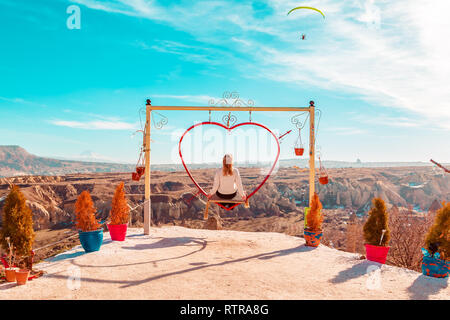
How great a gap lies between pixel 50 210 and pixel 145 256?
54101 mm

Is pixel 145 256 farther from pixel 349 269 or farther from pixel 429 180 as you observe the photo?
pixel 429 180

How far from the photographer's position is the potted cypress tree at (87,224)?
718 centimetres

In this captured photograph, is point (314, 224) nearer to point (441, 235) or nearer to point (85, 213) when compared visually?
point (441, 235)

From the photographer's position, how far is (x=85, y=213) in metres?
7.18

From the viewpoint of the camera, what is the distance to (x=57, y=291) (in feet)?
16.6

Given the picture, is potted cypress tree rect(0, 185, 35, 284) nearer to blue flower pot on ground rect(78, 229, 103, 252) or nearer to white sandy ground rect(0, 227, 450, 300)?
white sandy ground rect(0, 227, 450, 300)

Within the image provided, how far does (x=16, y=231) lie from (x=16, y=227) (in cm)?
7

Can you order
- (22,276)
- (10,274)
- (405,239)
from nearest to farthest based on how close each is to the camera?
(22,276) < (10,274) < (405,239)

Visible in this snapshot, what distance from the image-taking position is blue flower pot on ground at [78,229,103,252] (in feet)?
23.9

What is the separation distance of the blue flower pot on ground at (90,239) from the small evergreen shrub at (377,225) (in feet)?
21.3

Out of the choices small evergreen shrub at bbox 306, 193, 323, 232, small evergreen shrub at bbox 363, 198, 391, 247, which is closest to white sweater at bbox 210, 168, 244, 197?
small evergreen shrub at bbox 306, 193, 323, 232

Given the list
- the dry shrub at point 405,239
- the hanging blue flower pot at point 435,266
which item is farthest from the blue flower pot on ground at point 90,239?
the dry shrub at point 405,239

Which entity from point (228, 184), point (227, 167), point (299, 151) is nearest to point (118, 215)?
point (228, 184)
